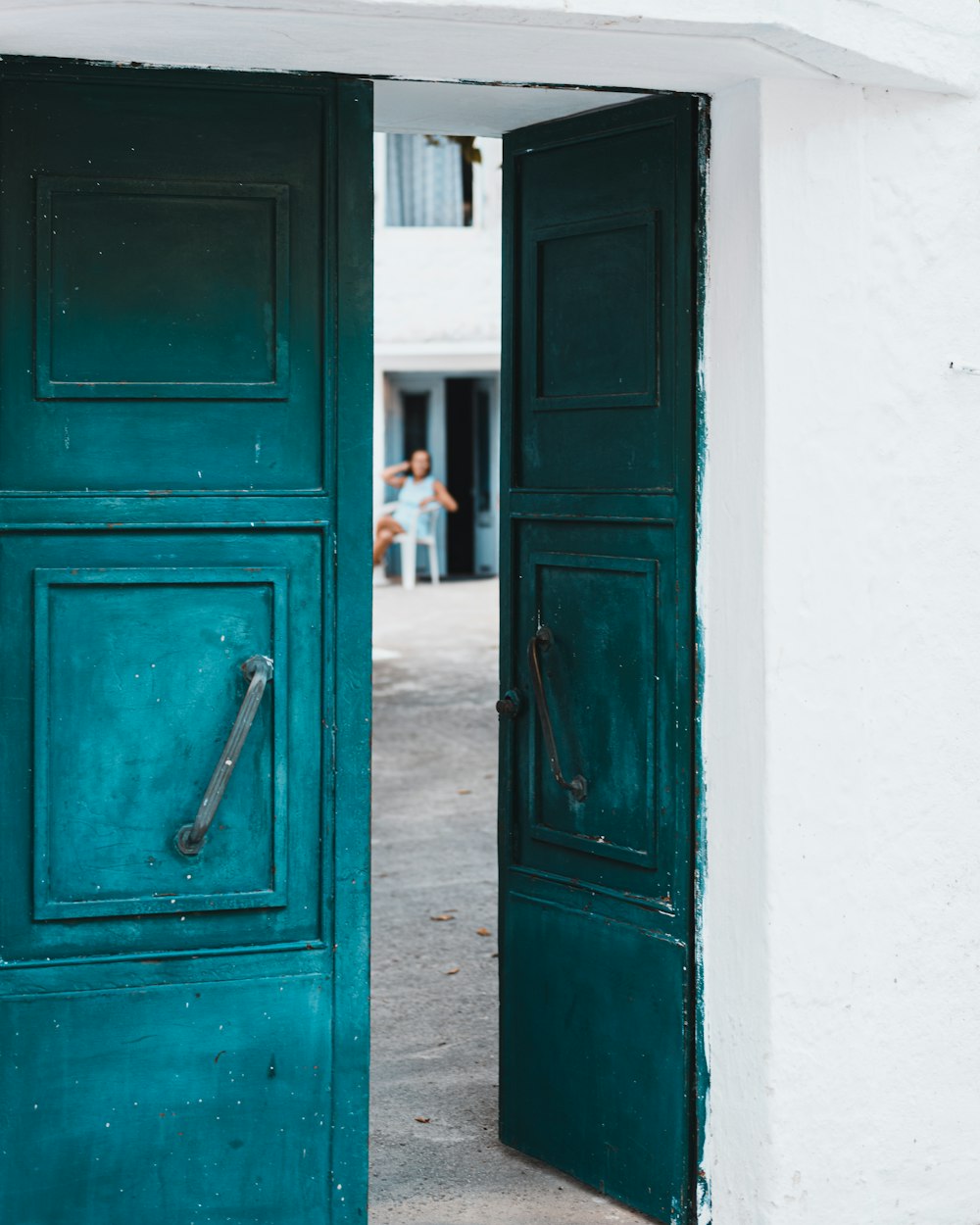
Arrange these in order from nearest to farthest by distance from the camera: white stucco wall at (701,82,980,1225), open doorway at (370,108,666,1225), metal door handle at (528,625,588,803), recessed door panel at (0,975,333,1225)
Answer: recessed door panel at (0,975,333,1225) → white stucco wall at (701,82,980,1225) → metal door handle at (528,625,588,803) → open doorway at (370,108,666,1225)

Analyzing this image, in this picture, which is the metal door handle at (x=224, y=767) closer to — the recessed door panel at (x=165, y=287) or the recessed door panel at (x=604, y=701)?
the recessed door panel at (x=165, y=287)

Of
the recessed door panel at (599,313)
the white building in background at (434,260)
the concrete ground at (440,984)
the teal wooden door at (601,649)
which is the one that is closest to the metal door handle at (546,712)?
the teal wooden door at (601,649)

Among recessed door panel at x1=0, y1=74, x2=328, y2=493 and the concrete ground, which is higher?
recessed door panel at x1=0, y1=74, x2=328, y2=493

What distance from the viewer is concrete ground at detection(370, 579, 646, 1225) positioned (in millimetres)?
4035

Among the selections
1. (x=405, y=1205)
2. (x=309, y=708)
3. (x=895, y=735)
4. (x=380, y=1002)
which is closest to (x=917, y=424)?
(x=895, y=735)

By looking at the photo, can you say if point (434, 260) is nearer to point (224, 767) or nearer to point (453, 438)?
point (453, 438)

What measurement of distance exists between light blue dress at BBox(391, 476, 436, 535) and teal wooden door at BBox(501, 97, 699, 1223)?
16.3 metres

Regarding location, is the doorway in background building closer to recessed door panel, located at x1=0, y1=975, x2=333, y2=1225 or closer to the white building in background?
the white building in background

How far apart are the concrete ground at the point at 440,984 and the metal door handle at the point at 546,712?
0.97m

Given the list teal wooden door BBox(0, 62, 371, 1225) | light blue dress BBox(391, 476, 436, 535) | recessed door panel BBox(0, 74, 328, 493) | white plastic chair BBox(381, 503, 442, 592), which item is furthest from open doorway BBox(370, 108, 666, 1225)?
recessed door panel BBox(0, 74, 328, 493)

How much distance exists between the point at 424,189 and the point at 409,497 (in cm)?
377

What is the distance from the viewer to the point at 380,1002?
5.52 metres

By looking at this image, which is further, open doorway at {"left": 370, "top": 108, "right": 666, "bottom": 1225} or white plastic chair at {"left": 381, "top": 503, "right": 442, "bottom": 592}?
white plastic chair at {"left": 381, "top": 503, "right": 442, "bottom": 592}

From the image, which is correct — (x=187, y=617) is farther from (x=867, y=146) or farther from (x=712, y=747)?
(x=867, y=146)
